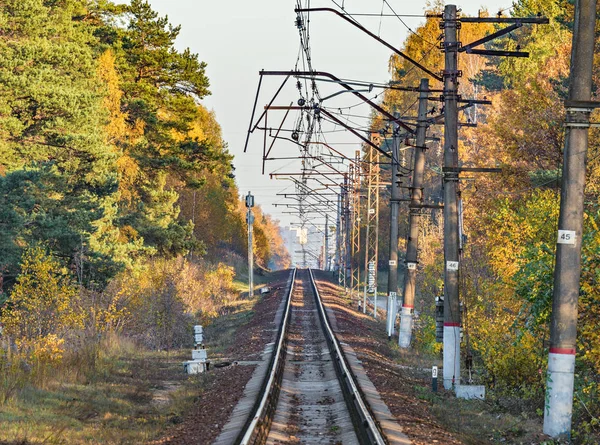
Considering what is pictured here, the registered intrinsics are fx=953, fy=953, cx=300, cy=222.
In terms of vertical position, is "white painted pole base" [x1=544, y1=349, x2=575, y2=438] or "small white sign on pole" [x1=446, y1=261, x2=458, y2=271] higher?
"small white sign on pole" [x1=446, y1=261, x2=458, y2=271]

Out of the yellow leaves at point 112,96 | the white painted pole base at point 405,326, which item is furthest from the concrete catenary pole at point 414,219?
the yellow leaves at point 112,96

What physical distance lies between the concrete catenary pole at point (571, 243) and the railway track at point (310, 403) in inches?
112

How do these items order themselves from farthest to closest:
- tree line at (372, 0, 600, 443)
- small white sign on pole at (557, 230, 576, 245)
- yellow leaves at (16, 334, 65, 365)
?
1. yellow leaves at (16, 334, 65, 365)
2. tree line at (372, 0, 600, 443)
3. small white sign on pole at (557, 230, 576, 245)

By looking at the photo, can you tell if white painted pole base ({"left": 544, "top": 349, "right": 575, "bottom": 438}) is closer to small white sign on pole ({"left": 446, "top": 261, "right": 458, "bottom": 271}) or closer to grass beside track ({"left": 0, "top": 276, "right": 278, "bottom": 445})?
grass beside track ({"left": 0, "top": 276, "right": 278, "bottom": 445})

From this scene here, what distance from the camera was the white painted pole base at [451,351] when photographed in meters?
21.3

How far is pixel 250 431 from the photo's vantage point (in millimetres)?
13172

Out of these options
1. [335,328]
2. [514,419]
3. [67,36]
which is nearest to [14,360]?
[514,419]

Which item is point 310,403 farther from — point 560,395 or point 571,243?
point 571,243

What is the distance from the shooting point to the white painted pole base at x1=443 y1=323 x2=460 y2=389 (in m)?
21.3

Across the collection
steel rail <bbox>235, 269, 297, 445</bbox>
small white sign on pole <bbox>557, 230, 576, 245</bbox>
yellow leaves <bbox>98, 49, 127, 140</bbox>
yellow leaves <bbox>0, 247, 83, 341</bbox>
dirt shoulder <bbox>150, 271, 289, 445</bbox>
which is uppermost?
yellow leaves <bbox>98, 49, 127, 140</bbox>

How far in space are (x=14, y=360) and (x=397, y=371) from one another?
10.2 m

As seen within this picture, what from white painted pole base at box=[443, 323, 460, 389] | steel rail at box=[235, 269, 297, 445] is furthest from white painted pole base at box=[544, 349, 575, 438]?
white painted pole base at box=[443, 323, 460, 389]

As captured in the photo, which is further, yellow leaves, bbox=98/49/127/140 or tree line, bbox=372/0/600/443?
yellow leaves, bbox=98/49/127/140

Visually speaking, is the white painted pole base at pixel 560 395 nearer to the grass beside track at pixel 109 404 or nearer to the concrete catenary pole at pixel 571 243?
the concrete catenary pole at pixel 571 243
